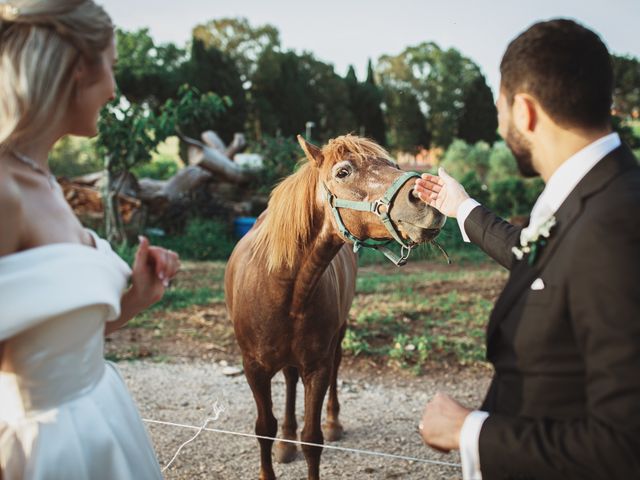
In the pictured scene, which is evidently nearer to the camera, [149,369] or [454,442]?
[454,442]

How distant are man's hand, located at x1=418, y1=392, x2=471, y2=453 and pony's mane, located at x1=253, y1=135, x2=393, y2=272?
1.62 meters

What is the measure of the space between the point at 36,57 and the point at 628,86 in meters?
30.0

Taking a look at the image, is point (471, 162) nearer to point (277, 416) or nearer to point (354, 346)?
point (354, 346)

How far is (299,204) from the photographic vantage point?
9.23 feet

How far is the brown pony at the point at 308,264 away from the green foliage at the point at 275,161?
1056 cm

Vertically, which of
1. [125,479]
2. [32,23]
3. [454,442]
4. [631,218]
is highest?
[32,23]

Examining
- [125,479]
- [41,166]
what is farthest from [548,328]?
[41,166]

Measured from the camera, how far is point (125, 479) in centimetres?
129

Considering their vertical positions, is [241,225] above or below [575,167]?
below

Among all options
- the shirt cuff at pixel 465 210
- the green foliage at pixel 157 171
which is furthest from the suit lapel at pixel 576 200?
the green foliage at pixel 157 171

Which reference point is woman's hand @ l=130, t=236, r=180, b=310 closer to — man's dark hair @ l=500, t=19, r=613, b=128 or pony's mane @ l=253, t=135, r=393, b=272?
man's dark hair @ l=500, t=19, r=613, b=128

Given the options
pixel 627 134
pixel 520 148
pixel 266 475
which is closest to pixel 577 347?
pixel 520 148

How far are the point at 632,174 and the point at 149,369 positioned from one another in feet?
16.1

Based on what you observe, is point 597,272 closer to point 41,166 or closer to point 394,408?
point 41,166
